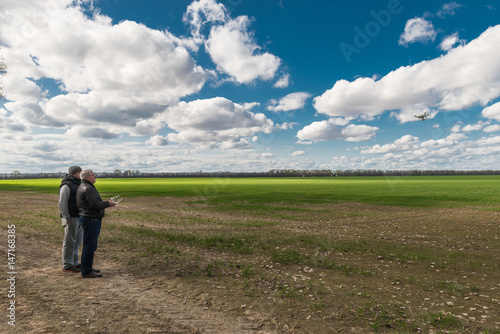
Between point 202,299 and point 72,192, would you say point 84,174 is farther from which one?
point 202,299

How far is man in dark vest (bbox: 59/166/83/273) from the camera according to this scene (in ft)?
29.7

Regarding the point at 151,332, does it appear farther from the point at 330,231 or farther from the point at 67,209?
the point at 330,231

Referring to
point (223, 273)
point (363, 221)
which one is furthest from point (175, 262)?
point (363, 221)

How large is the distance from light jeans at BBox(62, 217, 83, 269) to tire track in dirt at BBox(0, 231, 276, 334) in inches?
19.6

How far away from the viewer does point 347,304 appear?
25.4ft

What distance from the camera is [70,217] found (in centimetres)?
926

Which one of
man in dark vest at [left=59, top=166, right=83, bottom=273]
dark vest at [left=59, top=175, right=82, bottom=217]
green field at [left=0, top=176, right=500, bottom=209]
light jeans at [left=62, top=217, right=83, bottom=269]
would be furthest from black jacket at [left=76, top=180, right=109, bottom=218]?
green field at [left=0, top=176, right=500, bottom=209]

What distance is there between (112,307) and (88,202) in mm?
3335

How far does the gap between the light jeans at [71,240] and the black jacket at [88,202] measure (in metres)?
1.03

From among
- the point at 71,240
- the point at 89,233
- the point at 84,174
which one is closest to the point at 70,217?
the point at 71,240

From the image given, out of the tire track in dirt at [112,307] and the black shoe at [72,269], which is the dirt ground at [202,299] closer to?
the tire track in dirt at [112,307]

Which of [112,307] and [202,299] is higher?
[112,307]

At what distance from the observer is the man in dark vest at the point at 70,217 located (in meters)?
9.05

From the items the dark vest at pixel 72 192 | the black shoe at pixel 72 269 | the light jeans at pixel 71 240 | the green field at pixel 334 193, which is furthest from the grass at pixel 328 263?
the green field at pixel 334 193
